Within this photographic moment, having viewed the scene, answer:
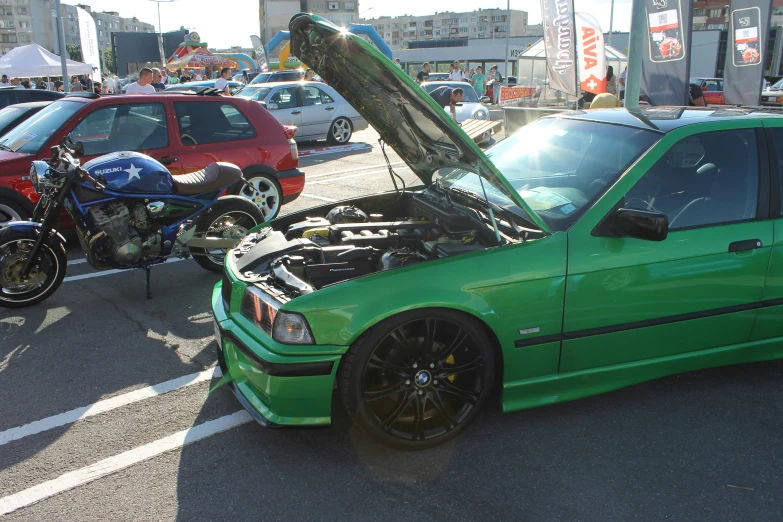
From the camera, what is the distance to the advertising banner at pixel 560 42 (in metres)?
11.7

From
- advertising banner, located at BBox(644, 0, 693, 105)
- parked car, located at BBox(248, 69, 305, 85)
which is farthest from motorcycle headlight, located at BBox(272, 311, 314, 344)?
parked car, located at BBox(248, 69, 305, 85)

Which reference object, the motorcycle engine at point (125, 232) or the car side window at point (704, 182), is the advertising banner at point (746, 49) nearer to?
the car side window at point (704, 182)

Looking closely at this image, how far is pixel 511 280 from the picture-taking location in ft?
10.1

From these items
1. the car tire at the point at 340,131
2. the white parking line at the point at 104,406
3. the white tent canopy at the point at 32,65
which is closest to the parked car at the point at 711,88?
the car tire at the point at 340,131

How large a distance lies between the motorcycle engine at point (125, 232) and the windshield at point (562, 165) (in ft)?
8.68

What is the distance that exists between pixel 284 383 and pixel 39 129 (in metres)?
5.39

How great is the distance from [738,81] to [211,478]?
37.0 ft

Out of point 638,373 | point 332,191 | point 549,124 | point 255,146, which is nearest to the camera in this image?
point 638,373

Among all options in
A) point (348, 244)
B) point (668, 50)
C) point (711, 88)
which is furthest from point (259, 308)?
point (711, 88)

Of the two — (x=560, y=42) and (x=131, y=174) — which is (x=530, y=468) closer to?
(x=131, y=174)

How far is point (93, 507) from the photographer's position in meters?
2.79

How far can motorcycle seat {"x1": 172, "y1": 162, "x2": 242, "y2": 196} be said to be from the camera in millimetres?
5434

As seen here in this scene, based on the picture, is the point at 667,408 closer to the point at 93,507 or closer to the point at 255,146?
the point at 93,507

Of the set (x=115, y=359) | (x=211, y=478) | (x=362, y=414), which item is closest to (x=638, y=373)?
(x=362, y=414)
